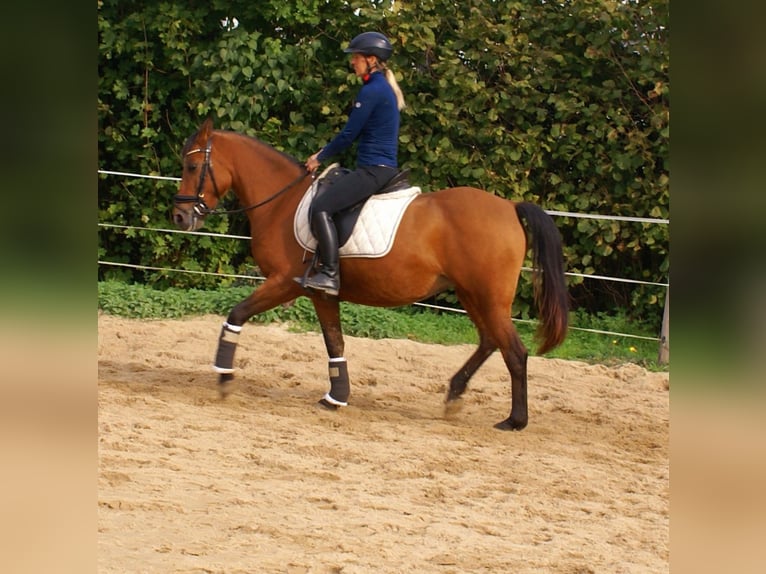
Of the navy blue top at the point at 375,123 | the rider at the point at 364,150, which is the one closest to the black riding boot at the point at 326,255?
the rider at the point at 364,150

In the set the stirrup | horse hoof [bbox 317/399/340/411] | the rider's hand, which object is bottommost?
horse hoof [bbox 317/399/340/411]

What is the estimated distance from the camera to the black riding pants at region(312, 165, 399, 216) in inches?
239

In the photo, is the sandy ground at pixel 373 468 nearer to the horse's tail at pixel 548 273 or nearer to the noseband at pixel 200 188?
the horse's tail at pixel 548 273

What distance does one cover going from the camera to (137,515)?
412 centimetres

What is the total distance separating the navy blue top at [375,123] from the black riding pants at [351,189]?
9cm

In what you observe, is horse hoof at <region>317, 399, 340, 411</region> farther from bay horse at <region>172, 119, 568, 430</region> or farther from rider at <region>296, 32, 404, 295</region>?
rider at <region>296, 32, 404, 295</region>

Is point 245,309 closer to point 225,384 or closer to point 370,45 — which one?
point 225,384

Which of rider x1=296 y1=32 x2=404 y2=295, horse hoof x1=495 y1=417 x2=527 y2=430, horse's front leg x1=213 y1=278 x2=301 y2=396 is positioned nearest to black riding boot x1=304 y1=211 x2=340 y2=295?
rider x1=296 y1=32 x2=404 y2=295

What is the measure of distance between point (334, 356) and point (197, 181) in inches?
61.4

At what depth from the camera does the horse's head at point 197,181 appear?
21.8 ft
